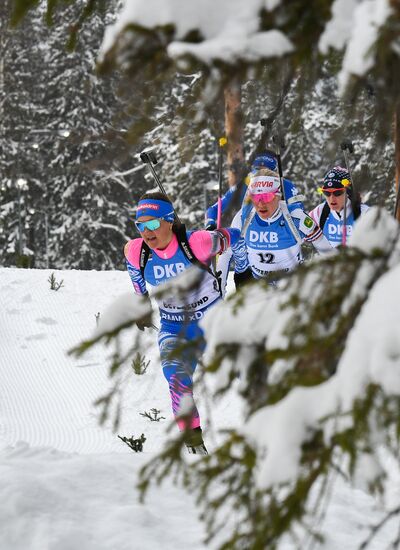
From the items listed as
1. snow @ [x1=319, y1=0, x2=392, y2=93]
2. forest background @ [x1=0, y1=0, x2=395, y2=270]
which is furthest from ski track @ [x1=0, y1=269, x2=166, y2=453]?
forest background @ [x1=0, y1=0, x2=395, y2=270]

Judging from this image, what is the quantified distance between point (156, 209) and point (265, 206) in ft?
6.37

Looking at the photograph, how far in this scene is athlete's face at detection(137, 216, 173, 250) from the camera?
5898mm

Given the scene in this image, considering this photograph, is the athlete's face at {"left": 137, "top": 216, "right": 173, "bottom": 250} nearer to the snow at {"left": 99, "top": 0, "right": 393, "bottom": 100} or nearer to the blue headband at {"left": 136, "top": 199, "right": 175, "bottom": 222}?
the blue headband at {"left": 136, "top": 199, "right": 175, "bottom": 222}

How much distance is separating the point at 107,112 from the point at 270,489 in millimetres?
27245

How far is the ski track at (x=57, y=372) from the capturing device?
7.45 metres

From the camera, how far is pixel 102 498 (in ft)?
13.2

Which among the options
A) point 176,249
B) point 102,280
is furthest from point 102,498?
point 102,280

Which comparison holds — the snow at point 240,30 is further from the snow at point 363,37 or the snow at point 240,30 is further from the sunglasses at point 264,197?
the sunglasses at point 264,197

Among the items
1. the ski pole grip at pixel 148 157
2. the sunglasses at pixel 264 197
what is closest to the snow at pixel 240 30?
the ski pole grip at pixel 148 157

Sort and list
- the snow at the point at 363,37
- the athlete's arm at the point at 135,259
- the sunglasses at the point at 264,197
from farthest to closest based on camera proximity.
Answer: the sunglasses at the point at 264,197
the athlete's arm at the point at 135,259
the snow at the point at 363,37

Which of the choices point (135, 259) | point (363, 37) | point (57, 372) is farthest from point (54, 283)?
point (363, 37)

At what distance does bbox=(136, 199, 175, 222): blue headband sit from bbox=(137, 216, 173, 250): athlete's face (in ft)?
0.13

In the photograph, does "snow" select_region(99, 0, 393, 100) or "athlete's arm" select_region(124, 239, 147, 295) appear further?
"athlete's arm" select_region(124, 239, 147, 295)

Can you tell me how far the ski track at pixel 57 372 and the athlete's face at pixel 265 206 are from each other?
6.24 ft
